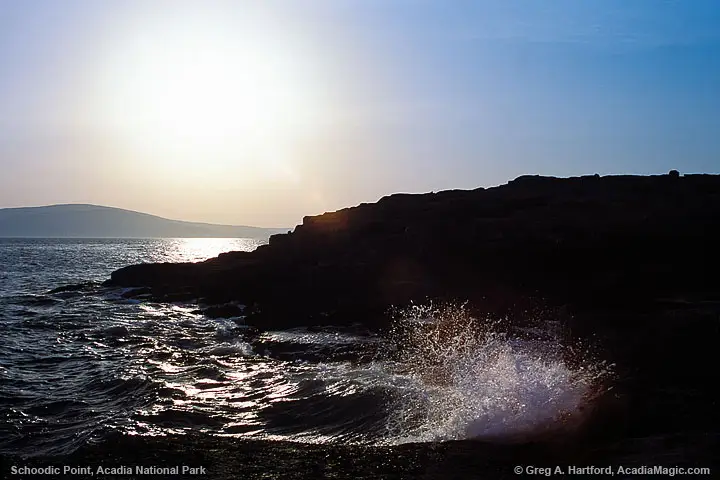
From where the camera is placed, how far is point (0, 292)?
3931 centimetres

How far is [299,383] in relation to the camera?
1421 centimetres

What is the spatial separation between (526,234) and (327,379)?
51.6 feet

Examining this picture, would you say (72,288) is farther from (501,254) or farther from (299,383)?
(299,383)

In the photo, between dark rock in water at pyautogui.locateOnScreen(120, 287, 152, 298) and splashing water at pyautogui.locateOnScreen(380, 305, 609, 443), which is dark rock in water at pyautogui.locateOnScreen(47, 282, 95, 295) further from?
splashing water at pyautogui.locateOnScreen(380, 305, 609, 443)

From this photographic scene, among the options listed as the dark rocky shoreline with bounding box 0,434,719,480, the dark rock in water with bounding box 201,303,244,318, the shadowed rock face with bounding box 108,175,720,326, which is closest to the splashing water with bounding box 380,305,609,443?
the dark rocky shoreline with bounding box 0,434,719,480

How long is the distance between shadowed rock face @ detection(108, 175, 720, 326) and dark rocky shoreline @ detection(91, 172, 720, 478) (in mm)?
83

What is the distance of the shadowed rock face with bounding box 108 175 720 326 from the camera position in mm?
22656

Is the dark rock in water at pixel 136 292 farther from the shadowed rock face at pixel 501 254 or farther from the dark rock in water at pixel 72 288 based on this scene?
the dark rock in water at pixel 72 288

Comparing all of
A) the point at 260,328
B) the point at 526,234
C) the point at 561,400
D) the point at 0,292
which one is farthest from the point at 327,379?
the point at 0,292

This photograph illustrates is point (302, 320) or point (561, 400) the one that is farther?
point (302, 320)

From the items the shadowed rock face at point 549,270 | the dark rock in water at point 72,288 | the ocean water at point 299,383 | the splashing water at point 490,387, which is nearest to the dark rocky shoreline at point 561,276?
the shadowed rock face at point 549,270

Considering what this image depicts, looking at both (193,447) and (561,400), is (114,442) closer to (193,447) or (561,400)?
(193,447)

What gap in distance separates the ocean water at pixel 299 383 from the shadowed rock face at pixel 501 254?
121 inches

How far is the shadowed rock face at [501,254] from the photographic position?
22.7m
